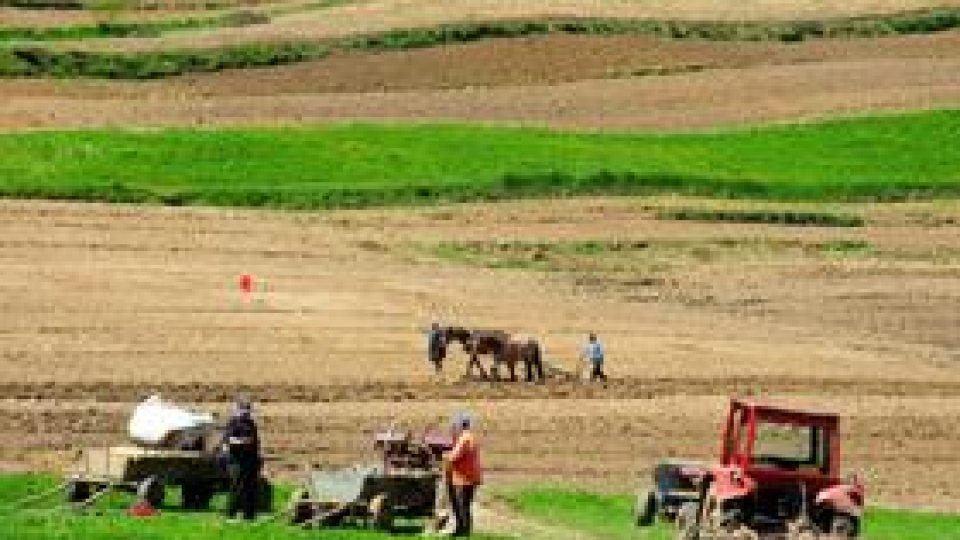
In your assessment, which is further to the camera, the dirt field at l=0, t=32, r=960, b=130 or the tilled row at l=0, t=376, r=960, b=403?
the dirt field at l=0, t=32, r=960, b=130

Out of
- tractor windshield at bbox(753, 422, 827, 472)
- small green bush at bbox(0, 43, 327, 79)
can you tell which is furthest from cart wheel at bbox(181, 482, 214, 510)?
small green bush at bbox(0, 43, 327, 79)

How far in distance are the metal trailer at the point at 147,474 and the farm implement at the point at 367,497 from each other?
3.35 ft

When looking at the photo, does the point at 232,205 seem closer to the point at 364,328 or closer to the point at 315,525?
the point at 364,328

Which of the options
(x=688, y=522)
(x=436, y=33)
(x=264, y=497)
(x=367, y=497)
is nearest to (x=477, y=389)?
(x=264, y=497)

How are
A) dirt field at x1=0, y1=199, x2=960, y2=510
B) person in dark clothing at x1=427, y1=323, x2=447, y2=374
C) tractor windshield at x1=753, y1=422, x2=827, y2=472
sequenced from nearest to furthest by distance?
tractor windshield at x1=753, y1=422, x2=827, y2=472 → dirt field at x1=0, y1=199, x2=960, y2=510 → person in dark clothing at x1=427, y1=323, x2=447, y2=374

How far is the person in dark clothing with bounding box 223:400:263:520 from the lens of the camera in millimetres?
32219

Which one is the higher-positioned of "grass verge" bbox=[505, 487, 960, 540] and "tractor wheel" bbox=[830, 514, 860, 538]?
"tractor wheel" bbox=[830, 514, 860, 538]

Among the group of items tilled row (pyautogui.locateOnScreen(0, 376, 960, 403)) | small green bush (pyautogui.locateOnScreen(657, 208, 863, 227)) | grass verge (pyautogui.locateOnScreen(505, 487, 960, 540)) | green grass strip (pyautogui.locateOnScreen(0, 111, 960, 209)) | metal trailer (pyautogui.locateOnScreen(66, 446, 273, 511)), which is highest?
green grass strip (pyautogui.locateOnScreen(0, 111, 960, 209))

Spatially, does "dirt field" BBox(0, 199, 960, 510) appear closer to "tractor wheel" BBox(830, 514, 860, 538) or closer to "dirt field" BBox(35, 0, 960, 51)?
"tractor wheel" BBox(830, 514, 860, 538)

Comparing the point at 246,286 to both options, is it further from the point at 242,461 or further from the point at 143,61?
the point at 143,61

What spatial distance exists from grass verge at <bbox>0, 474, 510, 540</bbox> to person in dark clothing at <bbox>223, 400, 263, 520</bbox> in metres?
0.29

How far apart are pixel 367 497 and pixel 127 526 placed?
3.62 meters

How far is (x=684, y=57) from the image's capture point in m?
86.9

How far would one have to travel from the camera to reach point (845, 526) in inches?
1271
